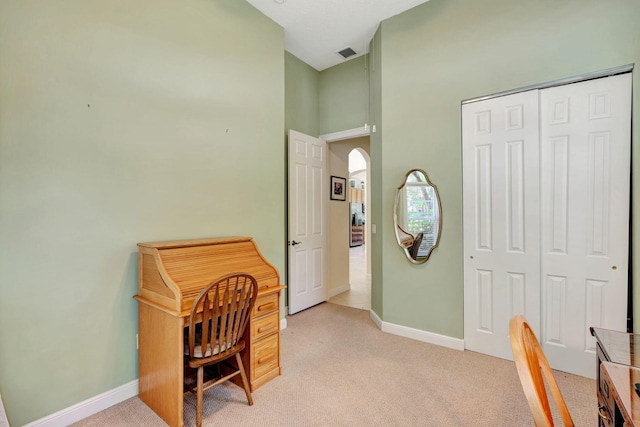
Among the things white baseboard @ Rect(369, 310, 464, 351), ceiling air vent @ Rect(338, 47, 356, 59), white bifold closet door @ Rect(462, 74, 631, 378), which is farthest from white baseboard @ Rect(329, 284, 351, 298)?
ceiling air vent @ Rect(338, 47, 356, 59)

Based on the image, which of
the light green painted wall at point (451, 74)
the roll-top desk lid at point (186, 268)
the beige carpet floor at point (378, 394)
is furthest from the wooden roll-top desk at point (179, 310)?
the light green painted wall at point (451, 74)

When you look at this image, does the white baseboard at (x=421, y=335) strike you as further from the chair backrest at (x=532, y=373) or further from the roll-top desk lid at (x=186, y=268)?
the chair backrest at (x=532, y=373)

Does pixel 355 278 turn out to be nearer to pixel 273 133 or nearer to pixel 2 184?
pixel 273 133

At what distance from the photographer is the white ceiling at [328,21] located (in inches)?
116

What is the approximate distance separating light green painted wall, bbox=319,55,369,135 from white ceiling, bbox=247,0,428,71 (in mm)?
234

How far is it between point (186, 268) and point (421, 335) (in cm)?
232

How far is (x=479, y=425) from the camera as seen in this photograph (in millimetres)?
1778

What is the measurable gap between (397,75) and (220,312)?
2.80m

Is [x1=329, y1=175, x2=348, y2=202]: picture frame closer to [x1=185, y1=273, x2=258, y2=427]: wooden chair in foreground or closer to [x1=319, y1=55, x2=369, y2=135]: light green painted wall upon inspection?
[x1=319, y1=55, x2=369, y2=135]: light green painted wall

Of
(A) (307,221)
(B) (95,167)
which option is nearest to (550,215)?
(A) (307,221)

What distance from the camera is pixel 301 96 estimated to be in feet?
13.1

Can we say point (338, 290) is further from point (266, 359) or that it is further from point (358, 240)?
point (358, 240)

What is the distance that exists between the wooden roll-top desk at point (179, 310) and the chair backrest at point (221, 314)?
8 cm

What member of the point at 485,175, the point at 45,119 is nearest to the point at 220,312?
the point at 45,119
